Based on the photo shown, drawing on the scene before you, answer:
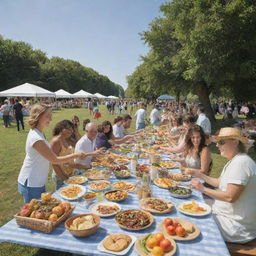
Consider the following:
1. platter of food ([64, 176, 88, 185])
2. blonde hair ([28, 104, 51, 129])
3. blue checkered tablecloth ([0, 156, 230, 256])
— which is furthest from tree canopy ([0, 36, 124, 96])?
blue checkered tablecloth ([0, 156, 230, 256])

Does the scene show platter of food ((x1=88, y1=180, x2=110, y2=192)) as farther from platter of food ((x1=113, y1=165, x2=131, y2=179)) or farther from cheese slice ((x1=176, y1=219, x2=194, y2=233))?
cheese slice ((x1=176, y1=219, x2=194, y2=233))

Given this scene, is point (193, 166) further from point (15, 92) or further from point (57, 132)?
point (15, 92)

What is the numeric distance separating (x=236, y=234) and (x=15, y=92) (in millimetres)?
19128

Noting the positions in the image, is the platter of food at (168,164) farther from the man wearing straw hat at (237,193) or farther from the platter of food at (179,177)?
the man wearing straw hat at (237,193)

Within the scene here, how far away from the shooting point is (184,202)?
2.66 m

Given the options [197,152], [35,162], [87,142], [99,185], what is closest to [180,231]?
[99,185]

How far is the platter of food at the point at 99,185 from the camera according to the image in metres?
3.00

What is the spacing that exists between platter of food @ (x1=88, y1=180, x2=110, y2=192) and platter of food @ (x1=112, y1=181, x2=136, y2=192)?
12 centimetres

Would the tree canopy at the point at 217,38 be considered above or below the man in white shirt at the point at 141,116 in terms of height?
above

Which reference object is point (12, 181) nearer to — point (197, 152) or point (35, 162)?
point (35, 162)

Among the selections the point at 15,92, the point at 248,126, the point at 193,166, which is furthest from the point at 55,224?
the point at 15,92

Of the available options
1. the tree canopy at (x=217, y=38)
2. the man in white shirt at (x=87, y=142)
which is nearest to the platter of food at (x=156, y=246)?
the man in white shirt at (x=87, y=142)

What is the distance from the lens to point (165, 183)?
320cm

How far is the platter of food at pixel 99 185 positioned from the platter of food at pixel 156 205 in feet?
2.22
